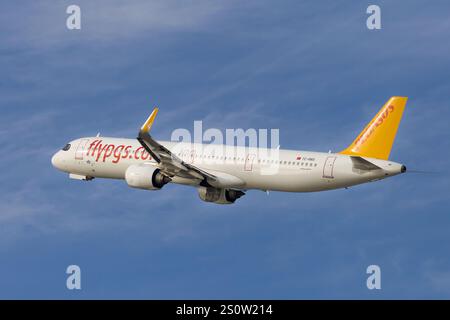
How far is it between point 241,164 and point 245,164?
327mm

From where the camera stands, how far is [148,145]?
7950cm

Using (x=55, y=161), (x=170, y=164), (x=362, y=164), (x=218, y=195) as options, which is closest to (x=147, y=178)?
(x=170, y=164)

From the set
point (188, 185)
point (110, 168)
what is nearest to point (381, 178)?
point (188, 185)

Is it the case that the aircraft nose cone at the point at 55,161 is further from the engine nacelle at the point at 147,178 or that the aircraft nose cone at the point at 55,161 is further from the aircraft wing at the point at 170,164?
the aircraft wing at the point at 170,164

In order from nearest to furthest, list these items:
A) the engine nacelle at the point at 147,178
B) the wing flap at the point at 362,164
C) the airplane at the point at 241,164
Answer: the wing flap at the point at 362,164, the airplane at the point at 241,164, the engine nacelle at the point at 147,178

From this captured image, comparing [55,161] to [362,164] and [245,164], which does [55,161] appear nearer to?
[245,164]

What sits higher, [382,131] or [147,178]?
[382,131]

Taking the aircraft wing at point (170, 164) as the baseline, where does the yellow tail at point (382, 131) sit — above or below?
above

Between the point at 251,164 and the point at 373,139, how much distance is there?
9.42 m

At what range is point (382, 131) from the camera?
79.9 meters

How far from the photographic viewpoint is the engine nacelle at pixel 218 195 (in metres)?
85.2

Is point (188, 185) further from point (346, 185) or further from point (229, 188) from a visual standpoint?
point (346, 185)

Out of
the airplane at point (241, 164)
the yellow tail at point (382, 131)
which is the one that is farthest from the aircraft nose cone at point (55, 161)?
the yellow tail at point (382, 131)

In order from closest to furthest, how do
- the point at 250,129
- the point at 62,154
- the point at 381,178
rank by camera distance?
the point at 381,178 < the point at 250,129 < the point at 62,154
